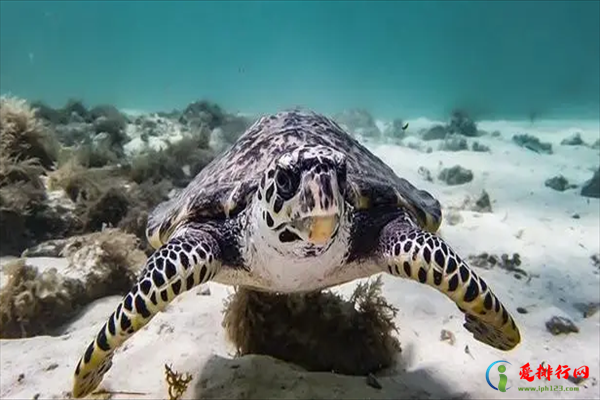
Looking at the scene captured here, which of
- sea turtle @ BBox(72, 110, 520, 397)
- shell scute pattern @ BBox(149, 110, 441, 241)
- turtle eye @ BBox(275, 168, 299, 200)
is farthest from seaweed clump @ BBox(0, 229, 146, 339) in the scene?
turtle eye @ BBox(275, 168, 299, 200)

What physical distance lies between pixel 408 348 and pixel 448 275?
1437 mm

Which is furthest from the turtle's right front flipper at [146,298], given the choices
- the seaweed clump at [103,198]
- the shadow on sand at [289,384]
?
the seaweed clump at [103,198]

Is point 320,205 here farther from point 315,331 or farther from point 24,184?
point 24,184

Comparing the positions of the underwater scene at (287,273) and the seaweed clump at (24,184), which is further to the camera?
the seaweed clump at (24,184)

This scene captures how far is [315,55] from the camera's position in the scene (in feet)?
464

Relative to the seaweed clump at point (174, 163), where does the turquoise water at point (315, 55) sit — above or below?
above

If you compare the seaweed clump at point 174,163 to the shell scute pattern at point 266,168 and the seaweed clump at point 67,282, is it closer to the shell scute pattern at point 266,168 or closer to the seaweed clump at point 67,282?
the seaweed clump at point 67,282

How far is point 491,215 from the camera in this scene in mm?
7898

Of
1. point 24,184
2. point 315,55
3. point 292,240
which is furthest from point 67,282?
point 315,55

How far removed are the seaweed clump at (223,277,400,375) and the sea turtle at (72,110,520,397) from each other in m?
0.44

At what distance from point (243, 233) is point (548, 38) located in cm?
9949

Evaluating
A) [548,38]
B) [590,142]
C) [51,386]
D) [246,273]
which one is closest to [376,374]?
[246,273]

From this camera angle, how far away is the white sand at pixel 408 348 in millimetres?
3277

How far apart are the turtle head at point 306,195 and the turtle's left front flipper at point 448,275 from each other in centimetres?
63
